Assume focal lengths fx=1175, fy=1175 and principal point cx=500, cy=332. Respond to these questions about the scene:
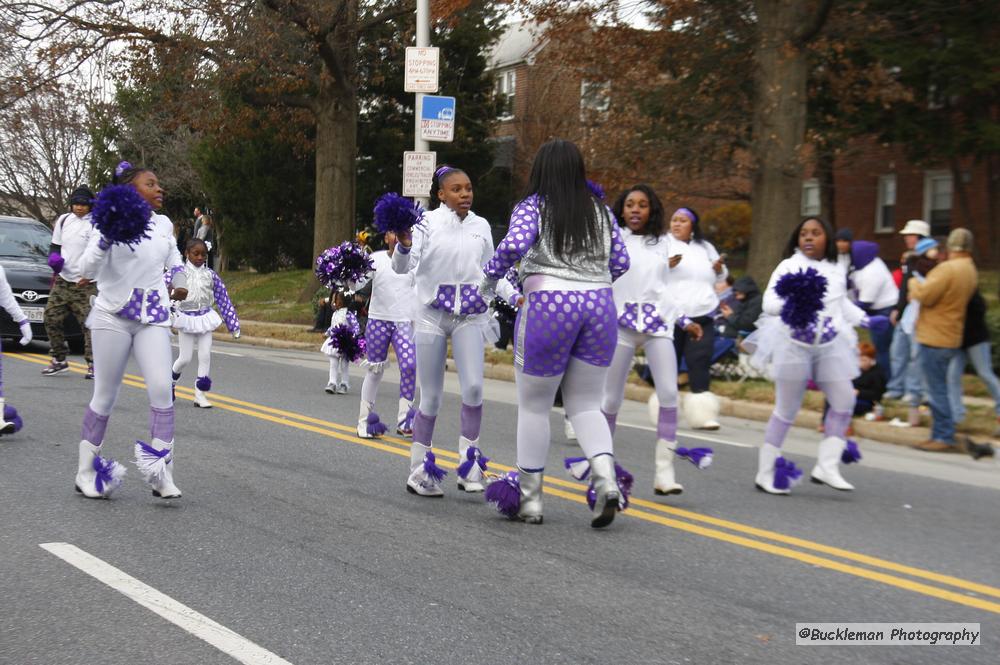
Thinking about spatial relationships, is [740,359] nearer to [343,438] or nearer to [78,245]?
[343,438]

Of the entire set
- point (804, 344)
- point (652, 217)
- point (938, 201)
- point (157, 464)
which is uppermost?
point (938, 201)

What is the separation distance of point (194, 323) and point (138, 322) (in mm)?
5266

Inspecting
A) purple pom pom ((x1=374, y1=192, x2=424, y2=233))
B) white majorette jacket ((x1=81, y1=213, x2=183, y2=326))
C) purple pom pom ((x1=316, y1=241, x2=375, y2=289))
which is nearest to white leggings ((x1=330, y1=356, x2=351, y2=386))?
purple pom pom ((x1=316, y1=241, x2=375, y2=289))

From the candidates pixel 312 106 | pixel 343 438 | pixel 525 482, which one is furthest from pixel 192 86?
pixel 525 482

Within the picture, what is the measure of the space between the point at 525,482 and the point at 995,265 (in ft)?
77.2

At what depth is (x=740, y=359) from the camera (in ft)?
48.6

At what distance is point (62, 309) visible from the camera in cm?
1416

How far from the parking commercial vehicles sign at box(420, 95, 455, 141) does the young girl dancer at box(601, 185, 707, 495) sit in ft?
33.0

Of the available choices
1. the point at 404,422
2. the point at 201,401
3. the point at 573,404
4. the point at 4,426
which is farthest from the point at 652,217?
the point at 201,401

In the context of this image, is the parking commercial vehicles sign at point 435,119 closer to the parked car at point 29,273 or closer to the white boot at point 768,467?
the parked car at point 29,273

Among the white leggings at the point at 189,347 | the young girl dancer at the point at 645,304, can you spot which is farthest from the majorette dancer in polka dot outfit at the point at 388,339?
the young girl dancer at the point at 645,304

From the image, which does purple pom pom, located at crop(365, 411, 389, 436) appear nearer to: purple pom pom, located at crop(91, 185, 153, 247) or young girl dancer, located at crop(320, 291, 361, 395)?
young girl dancer, located at crop(320, 291, 361, 395)

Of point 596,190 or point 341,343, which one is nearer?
point 596,190

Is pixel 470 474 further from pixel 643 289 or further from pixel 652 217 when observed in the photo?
pixel 652 217
